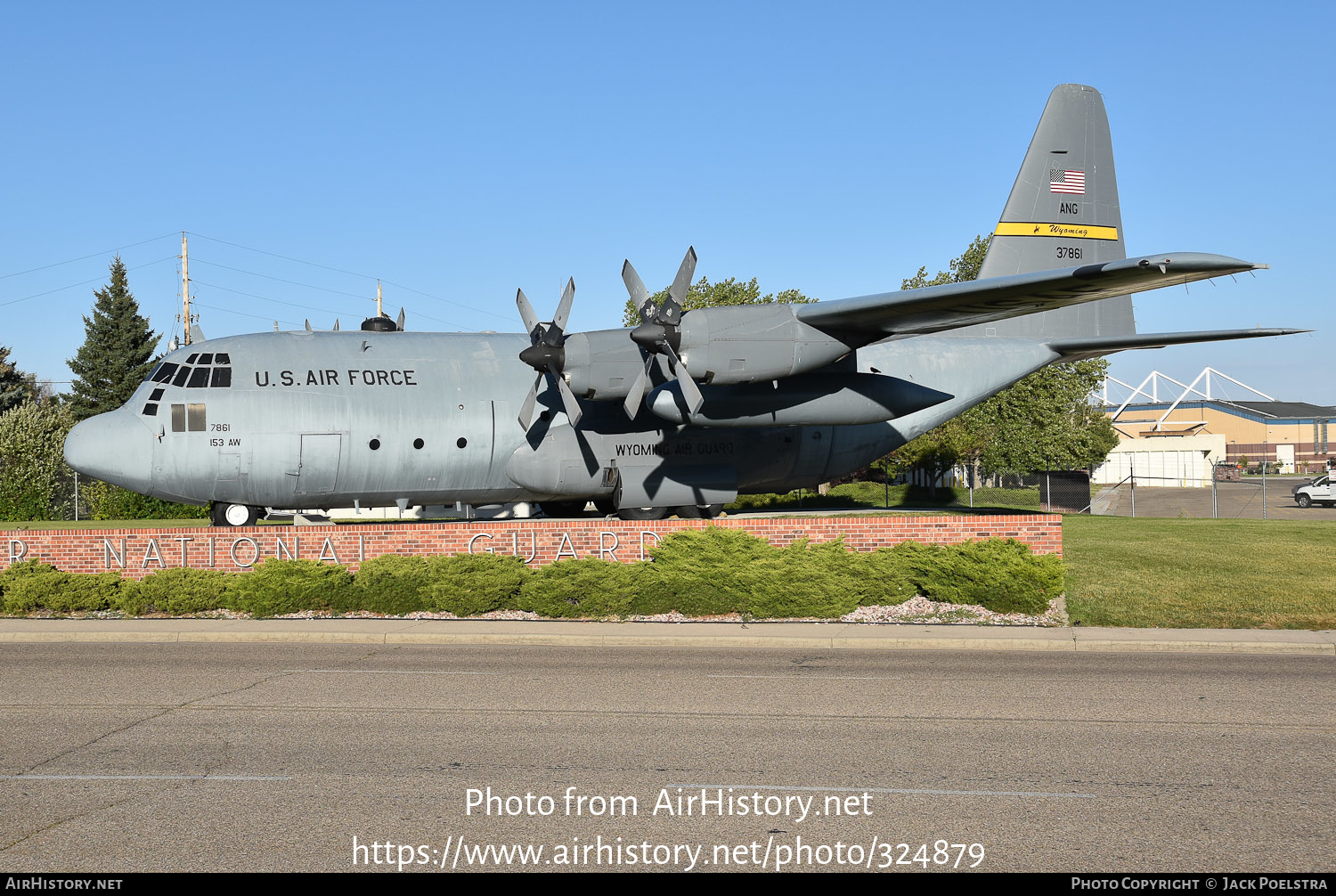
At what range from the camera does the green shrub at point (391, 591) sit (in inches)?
805

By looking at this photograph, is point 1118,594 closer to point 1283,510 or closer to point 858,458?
point 858,458

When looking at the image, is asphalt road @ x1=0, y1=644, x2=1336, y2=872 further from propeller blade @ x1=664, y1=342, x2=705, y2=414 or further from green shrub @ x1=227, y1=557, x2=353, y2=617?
propeller blade @ x1=664, y1=342, x2=705, y2=414

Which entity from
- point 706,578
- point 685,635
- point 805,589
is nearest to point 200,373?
point 706,578

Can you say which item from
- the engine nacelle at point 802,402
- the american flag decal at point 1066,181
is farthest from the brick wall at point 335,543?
the american flag decal at point 1066,181

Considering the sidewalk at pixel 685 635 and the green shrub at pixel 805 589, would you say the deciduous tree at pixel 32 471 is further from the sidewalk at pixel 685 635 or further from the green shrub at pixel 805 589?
the green shrub at pixel 805 589

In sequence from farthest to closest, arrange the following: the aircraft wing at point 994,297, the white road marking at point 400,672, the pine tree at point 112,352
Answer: the pine tree at point 112,352
the aircraft wing at point 994,297
the white road marking at point 400,672

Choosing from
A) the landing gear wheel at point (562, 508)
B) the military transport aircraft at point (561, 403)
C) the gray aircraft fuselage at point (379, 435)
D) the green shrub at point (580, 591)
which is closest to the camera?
the green shrub at point (580, 591)

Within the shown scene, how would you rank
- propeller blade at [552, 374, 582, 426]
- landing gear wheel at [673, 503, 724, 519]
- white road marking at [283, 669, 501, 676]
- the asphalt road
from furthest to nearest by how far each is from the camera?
landing gear wheel at [673, 503, 724, 519], propeller blade at [552, 374, 582, 426], white road marking at [283, 669, 501, 676], the asphalt road

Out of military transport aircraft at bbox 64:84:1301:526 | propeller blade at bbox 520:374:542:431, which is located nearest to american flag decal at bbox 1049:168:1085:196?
military transport aircraft at bbox 64:84:1301:526

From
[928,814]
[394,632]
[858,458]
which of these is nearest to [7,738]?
[394,632]

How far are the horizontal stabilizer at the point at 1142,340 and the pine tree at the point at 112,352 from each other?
59870mm

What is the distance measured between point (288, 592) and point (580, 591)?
5653mm

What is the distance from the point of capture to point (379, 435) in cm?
2412

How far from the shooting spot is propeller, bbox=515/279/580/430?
2322 cm
